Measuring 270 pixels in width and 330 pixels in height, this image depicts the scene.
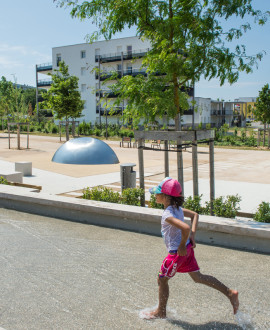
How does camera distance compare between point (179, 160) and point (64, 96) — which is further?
point (64, 96)

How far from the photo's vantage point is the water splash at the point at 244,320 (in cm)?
354

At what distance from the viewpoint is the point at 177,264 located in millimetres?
3523

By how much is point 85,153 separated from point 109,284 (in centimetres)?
1345

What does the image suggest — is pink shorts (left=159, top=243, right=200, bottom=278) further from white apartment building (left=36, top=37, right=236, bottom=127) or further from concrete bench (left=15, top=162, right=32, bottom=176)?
white apartment building (left=36, top=37, right=236, bottom=127)

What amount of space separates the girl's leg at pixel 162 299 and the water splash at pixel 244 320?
2.33 feet

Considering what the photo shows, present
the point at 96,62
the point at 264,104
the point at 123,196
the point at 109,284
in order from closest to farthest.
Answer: the point at 109,284 → the point at 123,196 → the point at 264,104 → the point at 96,62

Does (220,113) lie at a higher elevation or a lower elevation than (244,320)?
higher

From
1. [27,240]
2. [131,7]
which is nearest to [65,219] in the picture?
[27,240]

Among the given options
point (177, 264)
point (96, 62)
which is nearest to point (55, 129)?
point (96, 62)

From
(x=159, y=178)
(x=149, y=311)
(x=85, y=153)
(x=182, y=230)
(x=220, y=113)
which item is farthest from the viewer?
(x=220, y=113)

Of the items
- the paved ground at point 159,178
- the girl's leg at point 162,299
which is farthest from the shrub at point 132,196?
the girl's leg at point 162,299

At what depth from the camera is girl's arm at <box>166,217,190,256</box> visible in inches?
131

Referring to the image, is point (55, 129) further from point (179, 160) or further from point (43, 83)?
point (179, 160)

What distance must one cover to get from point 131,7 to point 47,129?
1874 inches
